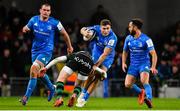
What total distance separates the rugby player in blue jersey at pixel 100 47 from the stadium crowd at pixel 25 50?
282 inches

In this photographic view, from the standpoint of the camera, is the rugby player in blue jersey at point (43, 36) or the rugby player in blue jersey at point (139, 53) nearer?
the rugby player in blue jersey at point (43, 36)

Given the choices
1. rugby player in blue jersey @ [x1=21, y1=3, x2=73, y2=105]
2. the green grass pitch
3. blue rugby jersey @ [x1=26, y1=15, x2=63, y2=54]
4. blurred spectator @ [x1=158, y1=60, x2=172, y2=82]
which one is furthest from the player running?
blurred spectator @ [x1=158, y1=60, x2=172, y2=82]

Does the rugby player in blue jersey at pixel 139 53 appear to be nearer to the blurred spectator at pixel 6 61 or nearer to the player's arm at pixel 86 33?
the player's arm at pixel 86 33

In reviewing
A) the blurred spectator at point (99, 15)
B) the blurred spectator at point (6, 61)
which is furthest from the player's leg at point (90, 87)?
the blurred spectator at point (99, 15)

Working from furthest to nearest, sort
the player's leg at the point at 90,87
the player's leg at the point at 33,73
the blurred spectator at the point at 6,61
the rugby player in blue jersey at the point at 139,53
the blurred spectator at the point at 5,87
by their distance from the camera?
the blurred spectator at the point at 6,61 → the blurred spectator at the point at 5,87 → the rugby player in blue jersey at the point at 139,53 → the player's leg at the point at 33,73 → the player's leg at the point at 90,87

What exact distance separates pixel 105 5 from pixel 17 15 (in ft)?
13.4

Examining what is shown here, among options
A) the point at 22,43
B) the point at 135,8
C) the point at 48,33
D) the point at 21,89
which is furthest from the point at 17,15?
the point at 48,33

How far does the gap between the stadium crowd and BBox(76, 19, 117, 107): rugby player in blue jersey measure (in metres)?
7.17

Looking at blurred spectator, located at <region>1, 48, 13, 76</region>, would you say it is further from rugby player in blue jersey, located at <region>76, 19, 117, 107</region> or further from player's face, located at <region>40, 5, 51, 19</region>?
player's face, located at <region>40, 5, 51, 19</region>

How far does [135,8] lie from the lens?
93.4 ft

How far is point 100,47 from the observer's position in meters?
17.8

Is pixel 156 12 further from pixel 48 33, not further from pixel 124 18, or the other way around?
pixel 48 33

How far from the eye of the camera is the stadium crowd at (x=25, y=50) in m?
25.3

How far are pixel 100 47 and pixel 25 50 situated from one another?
812 centimetres
